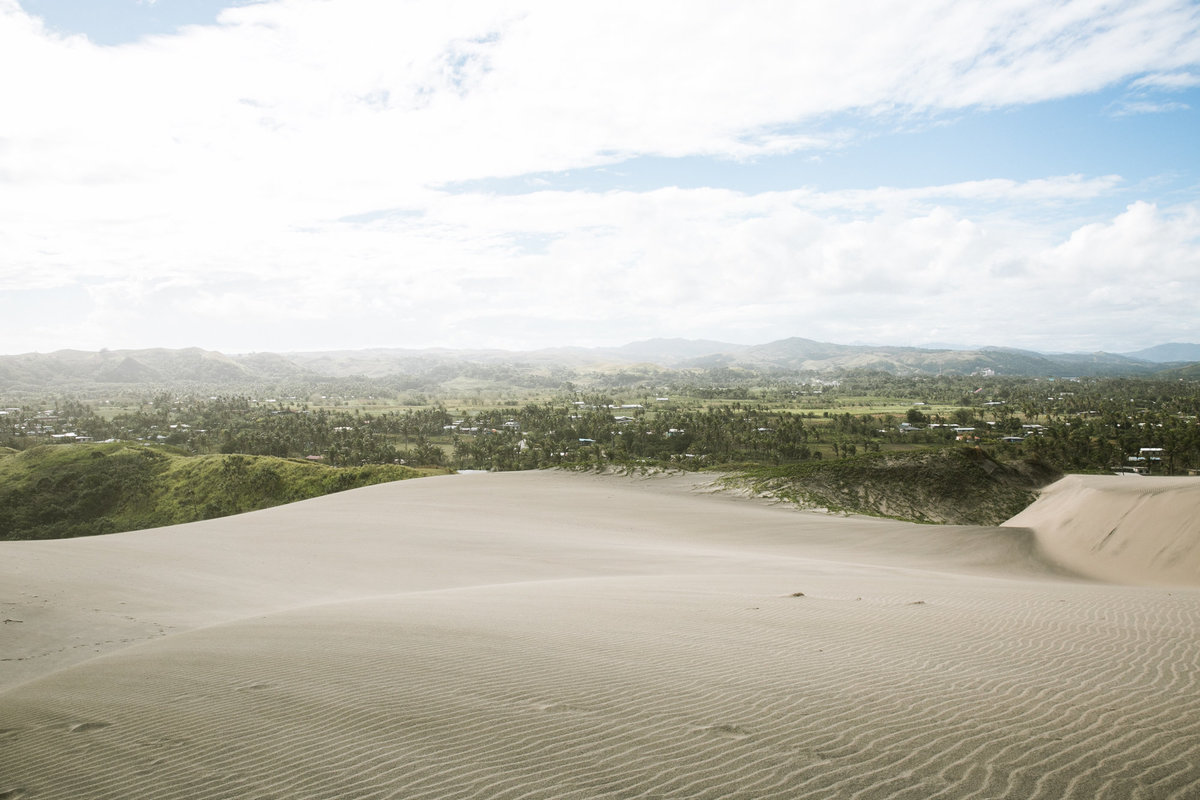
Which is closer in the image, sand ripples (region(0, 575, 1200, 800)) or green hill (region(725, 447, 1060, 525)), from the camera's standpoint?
sand ripples (region(0, 575, 1200, 800))

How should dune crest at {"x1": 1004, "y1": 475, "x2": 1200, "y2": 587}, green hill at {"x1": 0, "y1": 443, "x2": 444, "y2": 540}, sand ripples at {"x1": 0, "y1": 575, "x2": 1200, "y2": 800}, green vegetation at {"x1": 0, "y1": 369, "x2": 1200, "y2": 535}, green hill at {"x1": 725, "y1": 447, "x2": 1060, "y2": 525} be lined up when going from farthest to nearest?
1. green hill at {"x1": 0, "y1": 443, "x2": 444, "y2": 540}
2. green vegetation at {"x1": 0, "y1": 369, "x2": 1200, "y2": 535}
3. green hill at {"x1": 725, "y1": 447, "x2": 1060, "y2": 525}
4. dune crest at {"x1": 1004, "y1": 475, "x2": 1200, "y2": 587}
5. sand ripples at {"x1": 0, "y1": 575, "x2": 1200, "y2": 800}

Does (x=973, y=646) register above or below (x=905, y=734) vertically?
below

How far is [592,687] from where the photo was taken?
6.59 metres

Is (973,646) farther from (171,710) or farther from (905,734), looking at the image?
(171,710)

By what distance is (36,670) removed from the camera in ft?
32.0

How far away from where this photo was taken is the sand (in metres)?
4.64

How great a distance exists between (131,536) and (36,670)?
17738 millimetres

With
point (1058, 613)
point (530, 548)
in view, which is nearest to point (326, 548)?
point (530, 548)

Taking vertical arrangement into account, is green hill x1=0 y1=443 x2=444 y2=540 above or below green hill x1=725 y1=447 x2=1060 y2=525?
below

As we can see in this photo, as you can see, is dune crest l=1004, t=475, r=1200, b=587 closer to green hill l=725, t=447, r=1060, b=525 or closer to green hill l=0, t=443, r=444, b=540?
green hill l=725, t=447, r=1060, b=525

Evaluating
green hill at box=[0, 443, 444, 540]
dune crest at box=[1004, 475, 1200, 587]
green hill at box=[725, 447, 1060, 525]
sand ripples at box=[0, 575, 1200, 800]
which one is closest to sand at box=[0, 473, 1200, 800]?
sand ripples at box=[0, 575, 1200, 800]

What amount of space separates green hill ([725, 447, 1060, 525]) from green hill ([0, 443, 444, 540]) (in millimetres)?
34208

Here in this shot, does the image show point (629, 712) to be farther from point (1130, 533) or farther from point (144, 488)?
point (144, 488)

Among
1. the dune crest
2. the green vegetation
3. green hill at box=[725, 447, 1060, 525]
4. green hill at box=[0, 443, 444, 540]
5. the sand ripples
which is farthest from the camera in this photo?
green hill at box=[0, 443, 444, 540]
